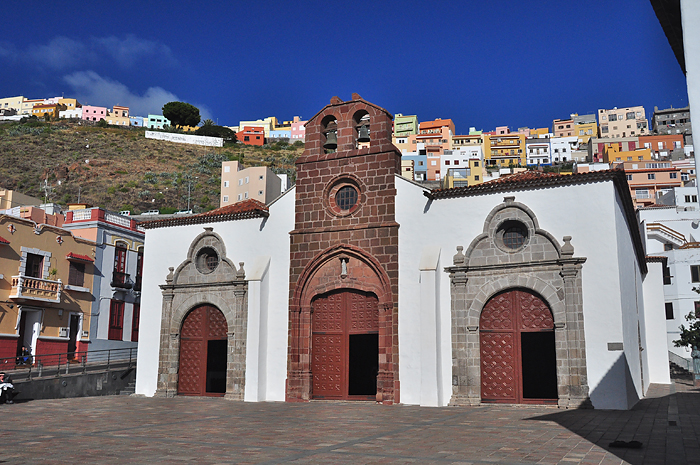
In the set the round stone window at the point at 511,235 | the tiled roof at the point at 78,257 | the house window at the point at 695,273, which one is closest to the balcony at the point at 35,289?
the tiled roof at the point at 78,257

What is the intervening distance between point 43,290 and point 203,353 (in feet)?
36.9

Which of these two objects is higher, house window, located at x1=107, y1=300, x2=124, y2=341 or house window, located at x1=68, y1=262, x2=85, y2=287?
house window, located at x1=68, y1=262, x2=85, y2=287

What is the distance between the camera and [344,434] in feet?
37.1

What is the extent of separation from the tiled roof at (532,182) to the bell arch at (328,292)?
3.12 metres

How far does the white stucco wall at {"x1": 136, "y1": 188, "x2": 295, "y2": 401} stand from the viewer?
2047 centimetres

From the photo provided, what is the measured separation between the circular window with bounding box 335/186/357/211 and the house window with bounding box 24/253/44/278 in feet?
53.6

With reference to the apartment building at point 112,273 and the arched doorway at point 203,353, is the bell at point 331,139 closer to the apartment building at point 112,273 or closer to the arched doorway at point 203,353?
the arched doorway at point 203,353

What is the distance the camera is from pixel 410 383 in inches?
728

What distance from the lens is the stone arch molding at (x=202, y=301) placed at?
21.0m

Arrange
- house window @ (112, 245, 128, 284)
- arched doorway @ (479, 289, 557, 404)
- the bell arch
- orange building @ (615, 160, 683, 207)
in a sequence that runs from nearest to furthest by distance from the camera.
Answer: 1. arched doorway @ (479, 289, 557, 404)
2. the bell arch
3. house window @ (112, 245, 128, 284)
4. orange building @ (615, 160, 683, 207)

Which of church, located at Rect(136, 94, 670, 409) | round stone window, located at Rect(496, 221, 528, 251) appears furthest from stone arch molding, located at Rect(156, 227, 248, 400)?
round stone window, located at Rect(496, 221, 528, 251)

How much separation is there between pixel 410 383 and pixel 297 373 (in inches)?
148

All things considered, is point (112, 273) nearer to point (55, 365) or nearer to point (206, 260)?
point (55, 365)

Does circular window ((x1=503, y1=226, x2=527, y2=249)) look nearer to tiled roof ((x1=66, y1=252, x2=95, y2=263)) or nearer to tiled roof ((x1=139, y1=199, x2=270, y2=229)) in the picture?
tiled roof ((x1=139, y1=199, x2=270, y2=229))
